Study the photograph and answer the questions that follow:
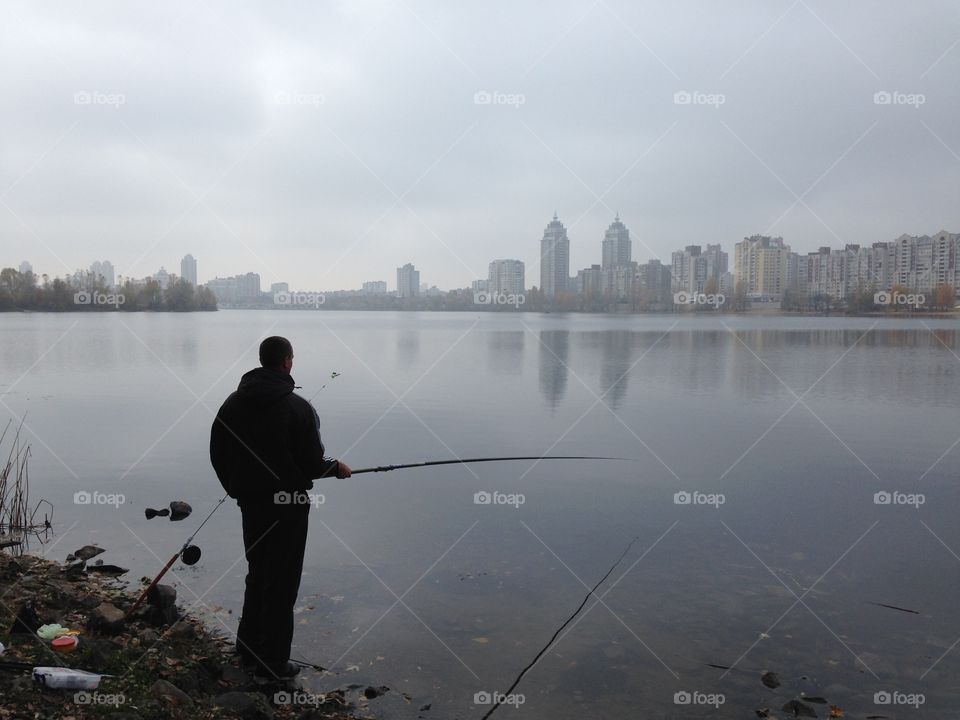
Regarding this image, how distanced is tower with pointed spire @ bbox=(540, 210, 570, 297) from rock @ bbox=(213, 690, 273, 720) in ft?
317

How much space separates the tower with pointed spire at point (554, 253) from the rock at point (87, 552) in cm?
9350

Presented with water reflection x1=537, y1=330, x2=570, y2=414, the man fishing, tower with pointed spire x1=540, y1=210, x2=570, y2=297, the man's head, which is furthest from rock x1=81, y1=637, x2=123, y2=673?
tower with pointed spire x1=540, y1=210, x2=570, y2=297

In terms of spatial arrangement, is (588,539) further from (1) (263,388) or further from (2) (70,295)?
(2) (70,295)

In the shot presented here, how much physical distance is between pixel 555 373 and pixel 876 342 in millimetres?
30369

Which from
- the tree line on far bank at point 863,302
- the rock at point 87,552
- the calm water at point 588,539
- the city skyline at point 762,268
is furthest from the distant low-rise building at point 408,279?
the rock at point 87,552

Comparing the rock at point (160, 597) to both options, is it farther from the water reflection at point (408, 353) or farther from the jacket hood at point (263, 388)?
the water reflection at point (408, 353)

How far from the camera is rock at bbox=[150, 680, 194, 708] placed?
4559 mm

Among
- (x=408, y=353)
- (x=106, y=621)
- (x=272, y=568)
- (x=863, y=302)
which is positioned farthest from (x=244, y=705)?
(x=863, y=302)

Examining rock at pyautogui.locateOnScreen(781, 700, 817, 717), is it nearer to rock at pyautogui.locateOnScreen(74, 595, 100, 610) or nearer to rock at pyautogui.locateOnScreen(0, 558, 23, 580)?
rock at pyautogui.locateOnScreen(74, 595, 100, 610)

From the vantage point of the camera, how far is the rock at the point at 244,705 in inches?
184

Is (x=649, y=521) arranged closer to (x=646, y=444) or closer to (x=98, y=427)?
(x=646, y=444)

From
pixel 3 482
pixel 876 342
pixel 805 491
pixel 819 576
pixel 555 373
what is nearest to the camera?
pixel 819 576

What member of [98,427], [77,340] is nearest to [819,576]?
[98,427]

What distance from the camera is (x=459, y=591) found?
23.8 feet
